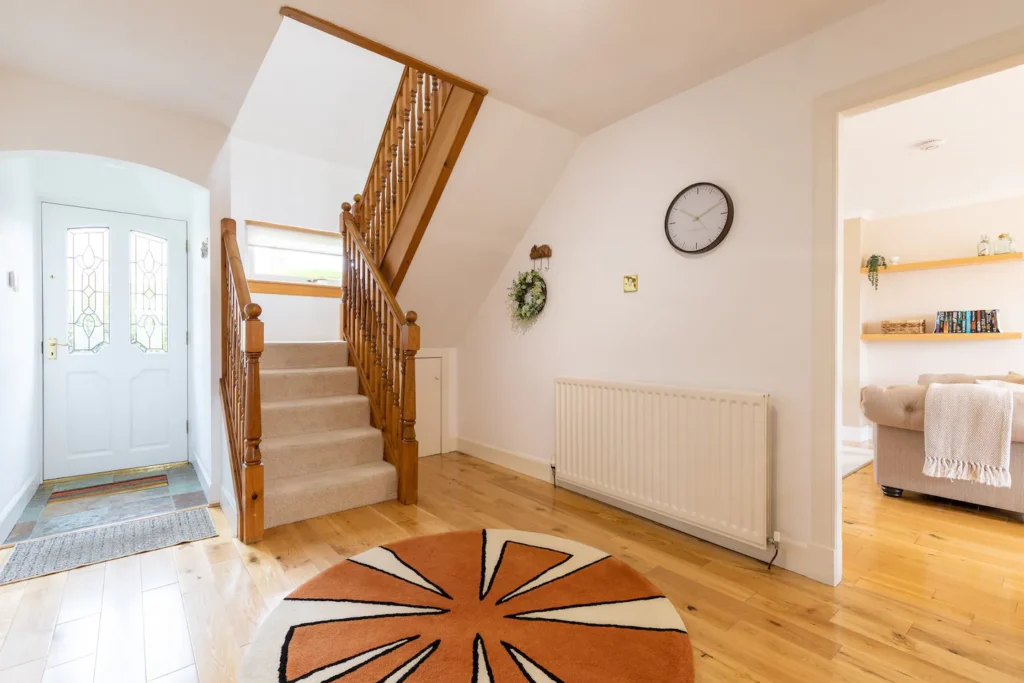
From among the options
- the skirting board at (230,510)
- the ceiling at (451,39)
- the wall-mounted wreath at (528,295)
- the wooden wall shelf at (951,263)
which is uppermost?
the ceiling at (451,39)

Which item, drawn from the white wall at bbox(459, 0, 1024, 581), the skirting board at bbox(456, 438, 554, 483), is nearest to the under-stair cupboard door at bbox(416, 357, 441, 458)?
the skirting board at bbox(456, 438, 554, 483)

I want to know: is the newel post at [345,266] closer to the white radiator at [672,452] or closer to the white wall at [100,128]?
the white wall at [100,128]

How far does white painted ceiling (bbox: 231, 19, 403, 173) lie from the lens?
3729 millimetres

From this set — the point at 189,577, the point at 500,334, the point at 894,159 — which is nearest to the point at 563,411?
the point at 500,334

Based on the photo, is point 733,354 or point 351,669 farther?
point 733,354

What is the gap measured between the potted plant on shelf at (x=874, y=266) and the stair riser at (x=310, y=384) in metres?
5.67

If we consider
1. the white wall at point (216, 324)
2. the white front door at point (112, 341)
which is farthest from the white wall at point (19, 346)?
the white wall at point (216, 324)

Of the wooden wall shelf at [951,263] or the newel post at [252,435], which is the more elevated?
the wooden wall shelf at [951,263]

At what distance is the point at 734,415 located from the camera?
92.8 inches

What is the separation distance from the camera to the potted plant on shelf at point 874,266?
17.5 feet

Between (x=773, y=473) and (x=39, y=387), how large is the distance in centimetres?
491

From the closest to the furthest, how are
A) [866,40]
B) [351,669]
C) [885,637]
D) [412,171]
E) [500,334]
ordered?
[351,669], [885,637], [866,40], [412,171], [500,334]

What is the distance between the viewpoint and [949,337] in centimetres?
488

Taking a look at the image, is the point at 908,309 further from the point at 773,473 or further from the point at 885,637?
the point at 885,637
